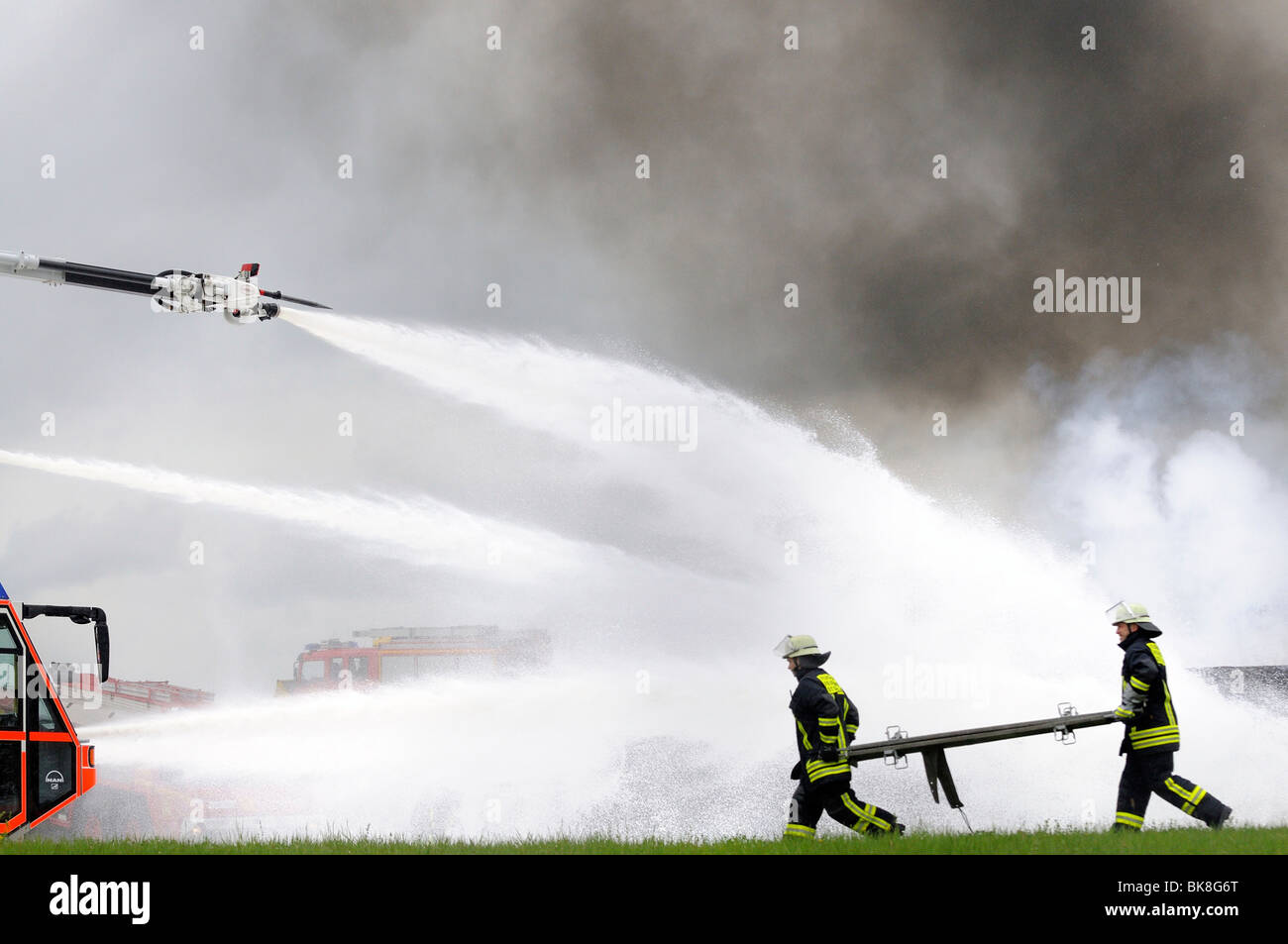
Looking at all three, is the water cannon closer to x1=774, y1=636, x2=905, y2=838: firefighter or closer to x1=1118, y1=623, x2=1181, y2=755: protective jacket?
x1=774, y1=636, x2=905, y2=838: firefighter

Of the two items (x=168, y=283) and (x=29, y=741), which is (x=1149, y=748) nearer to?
(x=29, y=741)

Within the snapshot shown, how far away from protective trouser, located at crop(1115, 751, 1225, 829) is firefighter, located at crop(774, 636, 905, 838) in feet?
6.67

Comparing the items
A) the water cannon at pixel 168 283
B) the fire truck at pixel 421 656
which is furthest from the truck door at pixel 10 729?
the fire truck at pixel 421 656

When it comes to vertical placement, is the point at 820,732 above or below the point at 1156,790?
above

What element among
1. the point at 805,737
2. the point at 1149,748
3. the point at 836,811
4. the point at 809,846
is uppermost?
the point at 805,737

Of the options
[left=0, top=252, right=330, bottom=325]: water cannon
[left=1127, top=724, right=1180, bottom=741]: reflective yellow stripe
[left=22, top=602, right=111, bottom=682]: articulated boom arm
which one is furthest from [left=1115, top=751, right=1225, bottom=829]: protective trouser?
[left=0, top=252, right=330, bottom=325]: water cannon

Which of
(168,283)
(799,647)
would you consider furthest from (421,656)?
(799,647)

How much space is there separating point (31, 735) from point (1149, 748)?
10.3 m

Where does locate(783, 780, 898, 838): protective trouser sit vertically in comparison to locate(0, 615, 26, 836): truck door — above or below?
below

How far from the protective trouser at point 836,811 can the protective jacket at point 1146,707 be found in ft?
7.54

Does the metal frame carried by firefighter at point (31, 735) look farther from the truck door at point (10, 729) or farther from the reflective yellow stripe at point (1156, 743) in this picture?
the reflective yellow stripe at point (1156, 743)

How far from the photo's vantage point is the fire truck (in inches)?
800

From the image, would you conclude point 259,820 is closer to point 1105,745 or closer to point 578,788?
point 578,788

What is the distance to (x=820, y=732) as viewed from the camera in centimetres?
1023
